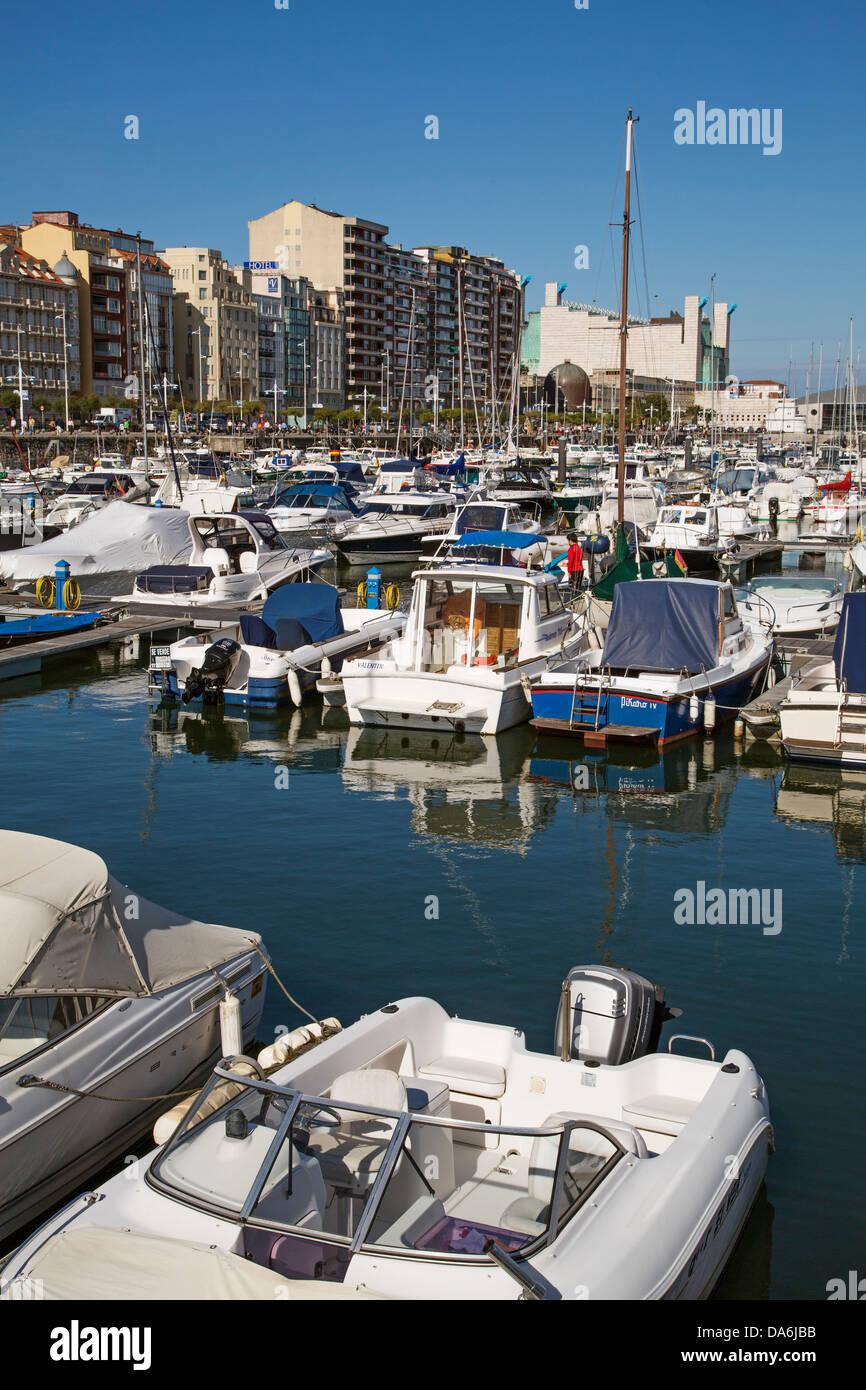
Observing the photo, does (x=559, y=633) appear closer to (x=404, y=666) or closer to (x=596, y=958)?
(x=404, y=666)

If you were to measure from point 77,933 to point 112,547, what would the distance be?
26.8 m

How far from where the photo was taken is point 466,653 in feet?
74.0

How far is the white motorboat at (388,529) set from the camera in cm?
4559

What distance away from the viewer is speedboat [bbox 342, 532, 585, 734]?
20.8 metres

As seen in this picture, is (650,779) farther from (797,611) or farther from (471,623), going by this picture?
(797,611)

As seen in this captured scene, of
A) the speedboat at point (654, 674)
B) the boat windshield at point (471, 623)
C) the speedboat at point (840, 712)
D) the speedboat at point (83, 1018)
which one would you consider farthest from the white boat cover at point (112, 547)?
the speedboat at point (83, 1018)

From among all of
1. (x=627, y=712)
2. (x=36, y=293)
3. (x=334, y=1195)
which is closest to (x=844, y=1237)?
(x=334, y=1195)

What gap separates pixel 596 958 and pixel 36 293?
364ft

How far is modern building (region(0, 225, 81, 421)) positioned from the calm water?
91.8 metres

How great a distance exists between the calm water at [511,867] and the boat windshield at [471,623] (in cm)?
170

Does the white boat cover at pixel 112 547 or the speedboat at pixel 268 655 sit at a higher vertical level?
the white boat cover at pixel 112 547

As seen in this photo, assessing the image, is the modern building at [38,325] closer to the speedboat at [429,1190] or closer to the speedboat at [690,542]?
the speedboat at [690,542]

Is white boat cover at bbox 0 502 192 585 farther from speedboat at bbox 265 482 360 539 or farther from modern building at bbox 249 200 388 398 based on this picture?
modern building at bbox 249 200 388 398

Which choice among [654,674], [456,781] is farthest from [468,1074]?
[654,674]
